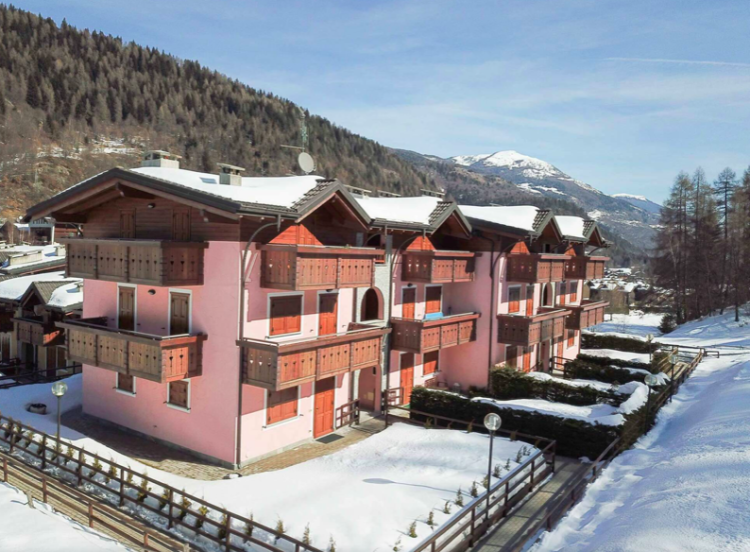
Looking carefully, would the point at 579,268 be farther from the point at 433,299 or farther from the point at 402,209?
the point at 402,209

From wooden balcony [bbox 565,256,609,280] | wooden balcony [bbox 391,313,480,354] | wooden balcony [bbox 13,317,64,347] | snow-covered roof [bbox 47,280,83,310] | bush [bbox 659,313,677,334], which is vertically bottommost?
bush [bbox 659,313,677,334]

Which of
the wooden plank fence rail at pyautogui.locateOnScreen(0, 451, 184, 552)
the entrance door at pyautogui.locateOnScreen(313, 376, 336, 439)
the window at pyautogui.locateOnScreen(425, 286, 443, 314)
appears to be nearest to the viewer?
the wooden plank fence rail at pyautogui.locateOnScreen(0, 451, 184, 552)

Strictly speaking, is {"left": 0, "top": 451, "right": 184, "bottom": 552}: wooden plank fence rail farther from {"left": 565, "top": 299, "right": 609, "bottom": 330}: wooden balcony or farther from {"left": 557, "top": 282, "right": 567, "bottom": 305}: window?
{"left": 557, "top": 282, "right": 567, "bottom": 305}: window

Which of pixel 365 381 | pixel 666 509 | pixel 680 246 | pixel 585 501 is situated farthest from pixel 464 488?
pixel 680 246

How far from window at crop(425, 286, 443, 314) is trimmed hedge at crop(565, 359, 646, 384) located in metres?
8.15

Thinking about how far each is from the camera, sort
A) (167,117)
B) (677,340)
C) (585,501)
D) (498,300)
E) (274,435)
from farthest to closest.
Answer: (167,117), (677,340), (498,300), (274,435), (585,501)

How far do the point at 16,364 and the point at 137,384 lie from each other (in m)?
13.6

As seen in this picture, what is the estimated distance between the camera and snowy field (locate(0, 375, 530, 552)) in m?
11.9

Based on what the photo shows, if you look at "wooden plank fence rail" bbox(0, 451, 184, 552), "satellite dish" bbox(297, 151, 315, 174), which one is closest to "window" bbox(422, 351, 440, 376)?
"satellite dish" bbox(297, 151, 315, 174)

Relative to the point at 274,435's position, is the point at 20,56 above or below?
above

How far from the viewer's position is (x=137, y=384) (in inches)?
722

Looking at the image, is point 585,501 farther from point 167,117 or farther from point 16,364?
point 167,117

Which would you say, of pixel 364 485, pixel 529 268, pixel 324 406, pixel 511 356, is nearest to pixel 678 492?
pixel 364 485

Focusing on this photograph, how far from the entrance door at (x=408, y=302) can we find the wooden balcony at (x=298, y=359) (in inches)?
188
